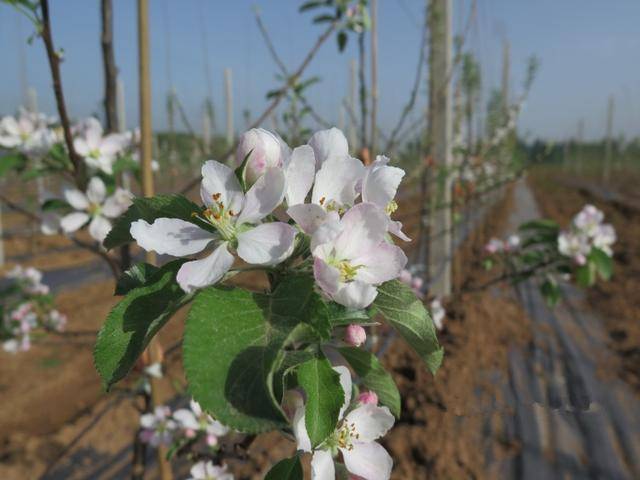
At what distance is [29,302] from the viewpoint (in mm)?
3012

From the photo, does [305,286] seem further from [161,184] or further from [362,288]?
[161,184]

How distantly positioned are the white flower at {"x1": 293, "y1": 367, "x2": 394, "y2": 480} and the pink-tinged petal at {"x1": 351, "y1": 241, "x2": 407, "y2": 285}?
0.18 meters

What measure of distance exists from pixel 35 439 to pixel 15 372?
1510 mm

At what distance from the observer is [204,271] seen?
542mm

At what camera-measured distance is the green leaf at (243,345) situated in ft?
1.46

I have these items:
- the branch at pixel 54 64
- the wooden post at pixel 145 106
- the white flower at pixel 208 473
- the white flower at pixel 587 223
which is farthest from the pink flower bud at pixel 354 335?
the white flower at pixel 587 223

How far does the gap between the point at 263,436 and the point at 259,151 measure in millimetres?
1999

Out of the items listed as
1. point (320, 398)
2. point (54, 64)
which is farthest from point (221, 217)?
point (54, 64)

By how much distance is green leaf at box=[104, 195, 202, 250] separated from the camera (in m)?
0.61

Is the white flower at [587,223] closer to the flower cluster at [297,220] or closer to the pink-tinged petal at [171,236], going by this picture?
the flower cluster at [297,220]

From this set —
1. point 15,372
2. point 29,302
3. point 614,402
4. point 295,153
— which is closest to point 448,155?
point 614,402

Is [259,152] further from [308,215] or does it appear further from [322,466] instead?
[322,466]

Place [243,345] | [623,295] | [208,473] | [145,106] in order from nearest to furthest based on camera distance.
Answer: [243,345]
[145,106]
[208,473]
[623,295]

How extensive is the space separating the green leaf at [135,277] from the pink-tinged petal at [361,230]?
217 millimetres
